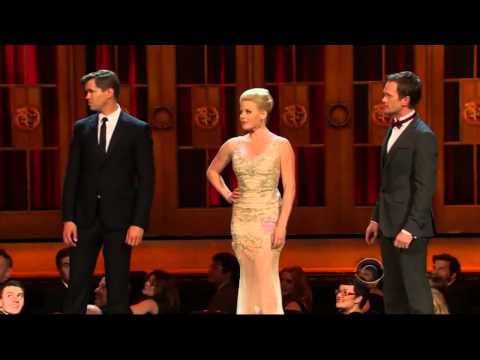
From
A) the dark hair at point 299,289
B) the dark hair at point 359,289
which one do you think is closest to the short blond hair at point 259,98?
the dark hair at point 359,289

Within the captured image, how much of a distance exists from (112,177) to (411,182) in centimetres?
137

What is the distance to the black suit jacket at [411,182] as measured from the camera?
5.77 m

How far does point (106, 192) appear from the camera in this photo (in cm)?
598

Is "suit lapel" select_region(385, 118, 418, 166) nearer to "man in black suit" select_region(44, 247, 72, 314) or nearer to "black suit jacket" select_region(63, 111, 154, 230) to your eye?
"black suit jacket" select_region(63, 111, 154, 230)

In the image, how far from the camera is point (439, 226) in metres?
10.1

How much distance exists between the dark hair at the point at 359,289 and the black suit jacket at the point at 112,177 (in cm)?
110

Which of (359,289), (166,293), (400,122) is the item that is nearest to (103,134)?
(166,293)

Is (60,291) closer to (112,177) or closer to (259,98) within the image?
(112,177)

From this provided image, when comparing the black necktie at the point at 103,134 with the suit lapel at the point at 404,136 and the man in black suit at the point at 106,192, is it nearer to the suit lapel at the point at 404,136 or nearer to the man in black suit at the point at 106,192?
the man in black suit at the point at 106,192

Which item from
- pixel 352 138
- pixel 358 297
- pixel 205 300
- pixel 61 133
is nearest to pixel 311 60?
pixel 352 138

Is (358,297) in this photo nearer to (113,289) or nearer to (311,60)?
(113,289)

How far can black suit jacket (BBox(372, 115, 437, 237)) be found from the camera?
5.77 meters

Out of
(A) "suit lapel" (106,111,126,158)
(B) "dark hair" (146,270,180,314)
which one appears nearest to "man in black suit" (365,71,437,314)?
(A) "suit lapel" (106,111,126,158)

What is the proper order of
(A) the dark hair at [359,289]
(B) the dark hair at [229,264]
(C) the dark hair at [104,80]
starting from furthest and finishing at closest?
(B) the dark hair at [229,264]
(A) the dark hair at [359,289]
(C) the dark hair at [104,80]
